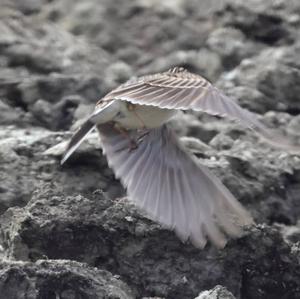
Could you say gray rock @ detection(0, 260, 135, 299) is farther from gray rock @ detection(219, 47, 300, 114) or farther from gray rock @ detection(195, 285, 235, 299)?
gray rock @ detection(219, 47, 300, 114)

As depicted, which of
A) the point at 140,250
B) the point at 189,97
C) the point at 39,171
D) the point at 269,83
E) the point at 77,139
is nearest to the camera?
the point at 140,250

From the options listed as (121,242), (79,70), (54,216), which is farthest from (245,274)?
(79,70)

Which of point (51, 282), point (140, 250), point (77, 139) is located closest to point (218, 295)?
point (51, 282)

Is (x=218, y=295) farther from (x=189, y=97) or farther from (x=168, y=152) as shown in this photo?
(x=168, y=152)

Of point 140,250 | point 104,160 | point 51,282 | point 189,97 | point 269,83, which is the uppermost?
point 189,97

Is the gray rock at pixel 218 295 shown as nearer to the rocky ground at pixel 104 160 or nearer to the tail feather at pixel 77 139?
the rocky ground at pixel 104 160

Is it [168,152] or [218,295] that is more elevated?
[218,295]

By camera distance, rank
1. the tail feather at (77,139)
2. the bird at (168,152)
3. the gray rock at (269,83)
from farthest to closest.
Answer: the gray rock at (269,83) → the tail feather at (77,139) → the bird at (168,152)

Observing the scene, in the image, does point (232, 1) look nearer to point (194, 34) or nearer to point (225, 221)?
point (194, 34)

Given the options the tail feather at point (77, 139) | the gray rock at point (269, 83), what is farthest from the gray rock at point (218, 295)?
the gray rock at point (269, 83)
